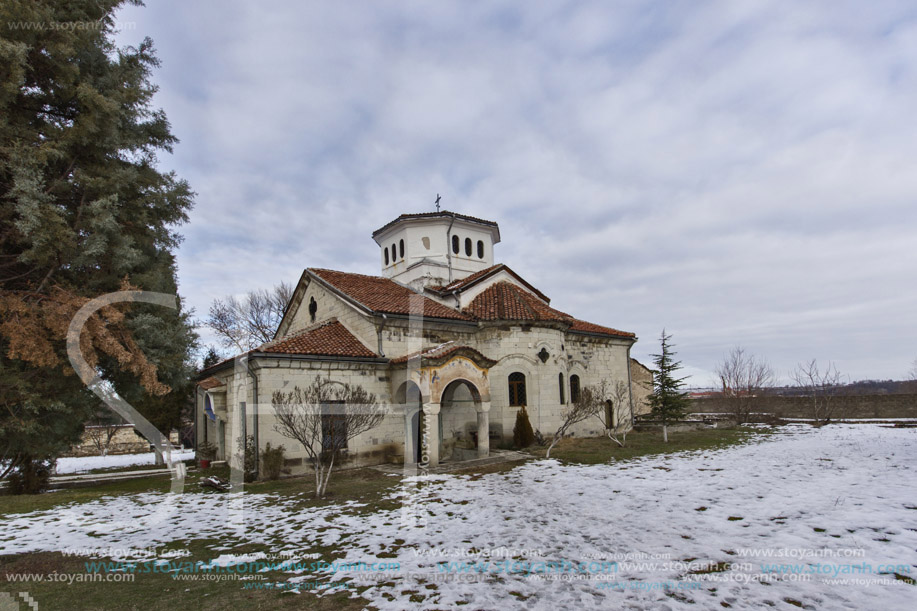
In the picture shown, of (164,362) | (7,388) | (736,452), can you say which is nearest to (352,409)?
(164,362)

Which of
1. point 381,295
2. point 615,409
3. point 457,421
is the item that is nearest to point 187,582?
point 457,421

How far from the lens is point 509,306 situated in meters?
16.3

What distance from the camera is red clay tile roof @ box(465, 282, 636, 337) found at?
51.3 feet

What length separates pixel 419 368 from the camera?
12469mm

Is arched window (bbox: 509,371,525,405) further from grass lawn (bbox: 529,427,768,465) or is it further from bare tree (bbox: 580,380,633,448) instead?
bare tree (bbox: 580,380,633,448)

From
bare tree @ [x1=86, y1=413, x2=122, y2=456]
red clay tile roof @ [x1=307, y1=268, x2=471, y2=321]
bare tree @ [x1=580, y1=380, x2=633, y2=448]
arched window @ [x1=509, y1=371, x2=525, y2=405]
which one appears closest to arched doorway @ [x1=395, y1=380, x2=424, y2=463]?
red clay tile roof @ [x1=307, y1=268, x2=471, y2=321]

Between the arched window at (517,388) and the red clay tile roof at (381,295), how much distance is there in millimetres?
2643

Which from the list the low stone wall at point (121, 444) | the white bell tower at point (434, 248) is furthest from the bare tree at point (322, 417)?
the low stone wall at point (121, 444)

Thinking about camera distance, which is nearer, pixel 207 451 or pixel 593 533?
pixel 593 533

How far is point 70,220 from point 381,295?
854 centimetres

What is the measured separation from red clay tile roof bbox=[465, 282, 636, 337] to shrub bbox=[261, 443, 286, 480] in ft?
25.0

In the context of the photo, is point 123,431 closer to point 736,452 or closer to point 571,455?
point 571,455

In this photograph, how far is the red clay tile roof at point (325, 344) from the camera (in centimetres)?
1244

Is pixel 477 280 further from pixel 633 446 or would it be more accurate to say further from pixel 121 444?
pixel 121 444
